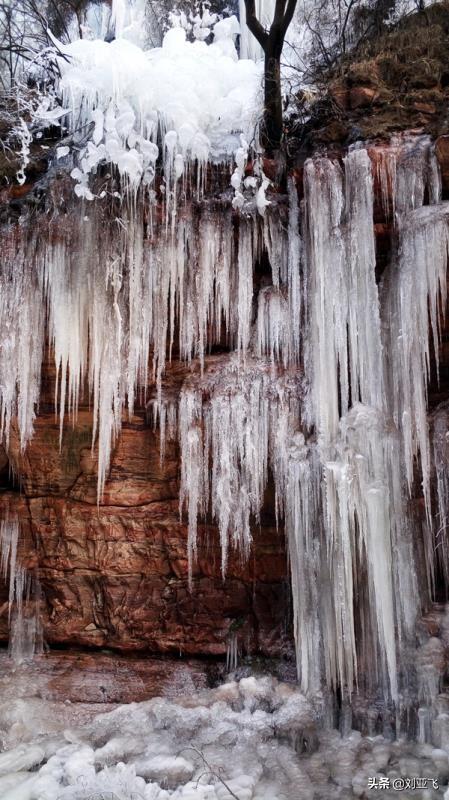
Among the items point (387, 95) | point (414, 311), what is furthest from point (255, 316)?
point (387, 95)

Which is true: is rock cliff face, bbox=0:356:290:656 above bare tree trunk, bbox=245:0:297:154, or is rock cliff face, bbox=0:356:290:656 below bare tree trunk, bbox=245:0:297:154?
below

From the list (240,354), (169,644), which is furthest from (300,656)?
(240,354)

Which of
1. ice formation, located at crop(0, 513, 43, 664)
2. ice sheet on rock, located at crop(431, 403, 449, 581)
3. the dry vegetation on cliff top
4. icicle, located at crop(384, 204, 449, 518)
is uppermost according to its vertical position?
the dry vegetation on cliff top

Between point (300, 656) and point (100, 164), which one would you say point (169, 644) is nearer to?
point (300, 656)

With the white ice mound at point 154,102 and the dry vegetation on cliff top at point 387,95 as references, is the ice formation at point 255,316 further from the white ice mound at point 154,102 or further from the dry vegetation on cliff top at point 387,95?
the dry vegetation on cliff top at point 387,95

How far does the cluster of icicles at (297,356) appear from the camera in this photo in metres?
4.78

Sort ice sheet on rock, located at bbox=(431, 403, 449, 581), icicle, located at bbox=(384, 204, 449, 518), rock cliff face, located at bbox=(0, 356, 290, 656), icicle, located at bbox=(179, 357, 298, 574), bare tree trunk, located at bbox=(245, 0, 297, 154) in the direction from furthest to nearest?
rock cliff face, located at bbox=(0, 356, 290, 656), icicle, located at bbox=(179, 357, 298, 574), ice sheet on rock, located at bbox=(431, 403, 449, 581), icicle, located at bbox=(384, 204, 449, 518), bare tree trunk, located at bbox=(245, 0, 297, 154)

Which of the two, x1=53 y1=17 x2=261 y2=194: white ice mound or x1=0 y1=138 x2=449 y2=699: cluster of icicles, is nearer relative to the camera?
x1=0 y1=138 x2=449 y2=699: cluster of icicles

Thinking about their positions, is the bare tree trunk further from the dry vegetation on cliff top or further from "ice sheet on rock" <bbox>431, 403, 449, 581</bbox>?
"ice sheet on rock" <bbox>431, 403, 449, 581</bbox>

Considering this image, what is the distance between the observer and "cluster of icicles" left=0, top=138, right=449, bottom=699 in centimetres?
478

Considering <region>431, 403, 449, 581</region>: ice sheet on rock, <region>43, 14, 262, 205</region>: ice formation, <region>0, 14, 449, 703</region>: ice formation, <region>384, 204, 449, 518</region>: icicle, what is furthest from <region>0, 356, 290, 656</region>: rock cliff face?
<region>43, 14, 262, 205</region>: ice formation

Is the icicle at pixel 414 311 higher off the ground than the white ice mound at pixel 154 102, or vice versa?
the white ice mound at pixel 154 102

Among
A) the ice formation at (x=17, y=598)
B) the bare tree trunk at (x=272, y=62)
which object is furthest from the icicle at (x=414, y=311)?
the ice formation at (x=17, y=598)

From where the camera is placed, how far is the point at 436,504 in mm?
5922
